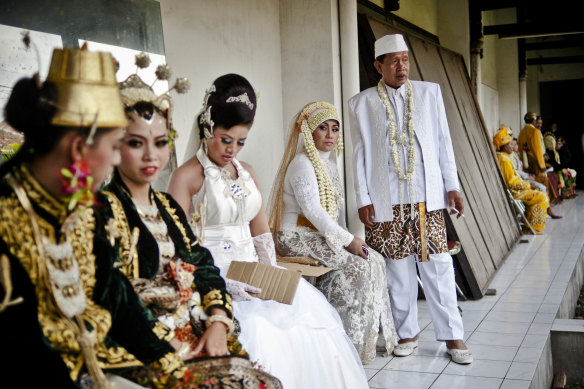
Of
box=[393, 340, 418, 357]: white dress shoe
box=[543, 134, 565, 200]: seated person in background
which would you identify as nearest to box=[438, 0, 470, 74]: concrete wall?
box=[543, 134, 565, 200]: seated person in background

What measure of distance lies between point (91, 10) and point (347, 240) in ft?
5.95

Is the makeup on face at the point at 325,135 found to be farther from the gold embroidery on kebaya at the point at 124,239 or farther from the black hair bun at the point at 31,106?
the black hair bun at the point at 31,106

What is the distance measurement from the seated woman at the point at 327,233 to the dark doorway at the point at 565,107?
61.1ft

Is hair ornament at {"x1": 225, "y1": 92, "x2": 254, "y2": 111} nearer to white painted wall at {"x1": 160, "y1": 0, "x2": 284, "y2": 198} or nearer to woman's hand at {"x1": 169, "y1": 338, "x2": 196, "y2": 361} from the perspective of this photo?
white painted wall at {"x1": 160, "y1": 0, "x2": 284, "y2": 198}

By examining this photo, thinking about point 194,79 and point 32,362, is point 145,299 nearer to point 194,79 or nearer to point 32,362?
point 32,362

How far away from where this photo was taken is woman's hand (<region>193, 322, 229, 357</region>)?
1.99 metres

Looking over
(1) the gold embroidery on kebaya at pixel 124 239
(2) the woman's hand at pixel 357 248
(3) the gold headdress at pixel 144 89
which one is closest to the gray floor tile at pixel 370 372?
(2) the woman's hand at pixel 357 248

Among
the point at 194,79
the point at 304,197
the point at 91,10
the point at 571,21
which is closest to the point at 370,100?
the point at 304,197

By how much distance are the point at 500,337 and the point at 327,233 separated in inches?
57.1

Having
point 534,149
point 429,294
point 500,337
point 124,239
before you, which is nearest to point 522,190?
point 534,149

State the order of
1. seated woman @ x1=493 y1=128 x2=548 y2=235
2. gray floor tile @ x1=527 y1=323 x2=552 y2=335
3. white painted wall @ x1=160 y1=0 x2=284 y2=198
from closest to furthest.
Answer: white painted wall @ x1=160 y1=0 x2=284 y2=198, gray floor tile @ x1=527 y1=323 x2=552 y2=335, seated woman @ x1=493 y1=128 x2=548 y2=235

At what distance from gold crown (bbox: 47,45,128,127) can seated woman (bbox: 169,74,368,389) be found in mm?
1176

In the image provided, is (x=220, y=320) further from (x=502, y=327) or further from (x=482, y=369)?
(x=502, y=327)

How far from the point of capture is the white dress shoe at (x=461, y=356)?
12.5ft
